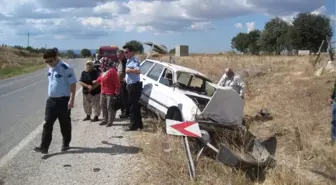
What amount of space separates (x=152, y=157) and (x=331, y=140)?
3.78 metres

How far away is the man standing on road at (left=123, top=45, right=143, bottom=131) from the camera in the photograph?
29.6ft

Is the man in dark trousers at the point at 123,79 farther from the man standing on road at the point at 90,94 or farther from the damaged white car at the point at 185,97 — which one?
the man standing on road at the point at 90,94

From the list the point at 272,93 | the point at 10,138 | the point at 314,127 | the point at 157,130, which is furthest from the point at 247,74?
the point at 10,138

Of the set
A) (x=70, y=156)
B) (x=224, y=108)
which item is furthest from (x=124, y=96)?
(x=70, y=156)

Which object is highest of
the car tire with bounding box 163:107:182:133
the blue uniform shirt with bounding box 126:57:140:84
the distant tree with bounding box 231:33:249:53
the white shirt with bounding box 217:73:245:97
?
the distant tree with bounding box 231:33:249:53

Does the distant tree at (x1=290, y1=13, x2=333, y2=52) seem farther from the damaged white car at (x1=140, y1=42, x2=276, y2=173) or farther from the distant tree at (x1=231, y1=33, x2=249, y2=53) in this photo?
the damaged white car at (x1=140, y1=42, x2=276, y2=173)

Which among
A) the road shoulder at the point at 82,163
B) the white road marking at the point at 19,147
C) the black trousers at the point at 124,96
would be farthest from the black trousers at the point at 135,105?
the white road marking at the point at 19,147

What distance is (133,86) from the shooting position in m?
9.11

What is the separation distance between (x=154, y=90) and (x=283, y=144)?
3.28m

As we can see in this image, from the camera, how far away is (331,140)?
799 cm

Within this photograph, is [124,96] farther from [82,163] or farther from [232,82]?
[82,163]

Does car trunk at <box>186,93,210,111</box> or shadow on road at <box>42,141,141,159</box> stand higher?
car trunk at <box>186,93,210,111</box>

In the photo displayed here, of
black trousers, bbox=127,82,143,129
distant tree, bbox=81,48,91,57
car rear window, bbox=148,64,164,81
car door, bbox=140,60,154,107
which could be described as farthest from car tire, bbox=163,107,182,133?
distant tree, bbox=81,48,91,57

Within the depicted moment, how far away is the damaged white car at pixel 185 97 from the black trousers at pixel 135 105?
607 millimetres
